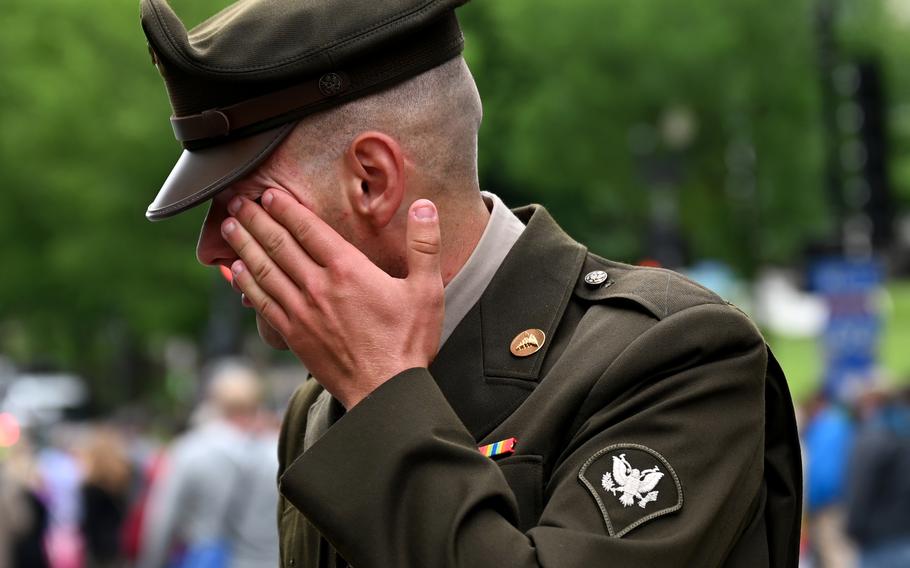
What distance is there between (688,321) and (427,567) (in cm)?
54

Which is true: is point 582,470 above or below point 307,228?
below

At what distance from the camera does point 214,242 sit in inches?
95.3

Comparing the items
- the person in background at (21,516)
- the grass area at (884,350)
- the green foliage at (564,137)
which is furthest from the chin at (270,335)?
the grass area at (884,350)

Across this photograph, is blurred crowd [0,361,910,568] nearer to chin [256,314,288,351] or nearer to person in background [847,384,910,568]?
person in background [847,384,910,568]

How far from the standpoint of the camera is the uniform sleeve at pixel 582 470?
2.10 metres

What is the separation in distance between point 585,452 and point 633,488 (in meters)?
0.10

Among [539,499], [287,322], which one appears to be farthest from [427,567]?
[287,322]

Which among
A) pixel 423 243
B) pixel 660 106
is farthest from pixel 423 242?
pixel 660 106

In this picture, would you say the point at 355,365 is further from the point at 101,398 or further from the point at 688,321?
Result: the point at 101,398

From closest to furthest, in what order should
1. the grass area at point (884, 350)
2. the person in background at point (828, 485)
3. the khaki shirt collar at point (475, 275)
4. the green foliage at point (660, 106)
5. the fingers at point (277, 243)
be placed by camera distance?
the fingers at point (277, 243), the khaki shirt collar at point (475, 275), the person in background at point (828, 485), the green foliage at point (660, 106), the grass area at point (884, 350)

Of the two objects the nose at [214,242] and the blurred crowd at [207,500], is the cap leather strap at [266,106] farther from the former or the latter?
the blurred crowd at [207,500]

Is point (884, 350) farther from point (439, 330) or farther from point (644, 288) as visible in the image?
point (439, 330)

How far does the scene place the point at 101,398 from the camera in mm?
47812

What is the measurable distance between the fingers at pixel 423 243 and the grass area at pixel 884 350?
34.1 metres
